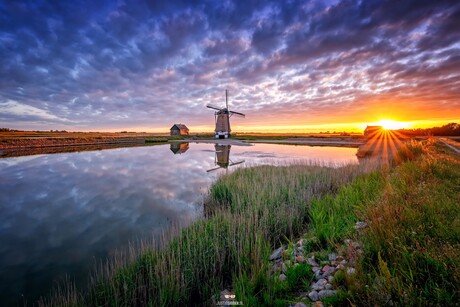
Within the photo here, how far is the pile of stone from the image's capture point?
3682mm

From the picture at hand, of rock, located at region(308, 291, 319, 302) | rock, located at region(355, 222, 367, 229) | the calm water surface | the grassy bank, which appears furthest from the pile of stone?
the calm water surface

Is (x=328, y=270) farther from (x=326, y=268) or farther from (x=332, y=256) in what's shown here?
(x=332, y=256)

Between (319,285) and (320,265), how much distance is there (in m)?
0.74

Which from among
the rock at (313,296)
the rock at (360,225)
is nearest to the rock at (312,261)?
the rock at (313,296)

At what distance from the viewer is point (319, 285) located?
12.7ft

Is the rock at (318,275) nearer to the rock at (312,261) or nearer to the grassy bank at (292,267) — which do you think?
the grassy bank at (292,267)

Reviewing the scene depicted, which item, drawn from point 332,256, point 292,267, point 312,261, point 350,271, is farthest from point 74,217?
point 350,271

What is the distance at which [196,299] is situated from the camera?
4.60 meters

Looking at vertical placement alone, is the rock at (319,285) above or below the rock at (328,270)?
below

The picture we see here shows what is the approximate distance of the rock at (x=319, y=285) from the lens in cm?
379

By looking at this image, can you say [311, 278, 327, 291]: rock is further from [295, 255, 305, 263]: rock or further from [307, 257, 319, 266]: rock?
[295, 255, 305, 263]: rock

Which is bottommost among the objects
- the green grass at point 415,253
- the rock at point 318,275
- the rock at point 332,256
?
the rock at point 318,275

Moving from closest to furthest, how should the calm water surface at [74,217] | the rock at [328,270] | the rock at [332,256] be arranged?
the rock at [328,270], the rock at [332,256], the calm water surface at [74,217]

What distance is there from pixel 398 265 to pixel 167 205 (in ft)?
35.2
